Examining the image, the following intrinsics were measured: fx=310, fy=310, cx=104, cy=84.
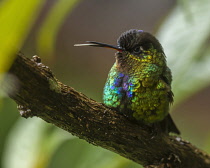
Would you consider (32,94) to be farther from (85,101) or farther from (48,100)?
(85,101)

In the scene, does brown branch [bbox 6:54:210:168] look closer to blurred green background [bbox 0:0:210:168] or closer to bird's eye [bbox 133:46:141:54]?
blurred green background [bbox 0:0:210:168]

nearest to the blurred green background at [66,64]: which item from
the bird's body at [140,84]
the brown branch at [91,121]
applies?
the brown branch at [91,121]

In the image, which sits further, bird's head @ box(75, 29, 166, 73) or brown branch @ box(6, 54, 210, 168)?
bird's head @ box(75, 29, 166, 73)

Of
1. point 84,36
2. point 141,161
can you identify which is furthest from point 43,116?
point 84,36

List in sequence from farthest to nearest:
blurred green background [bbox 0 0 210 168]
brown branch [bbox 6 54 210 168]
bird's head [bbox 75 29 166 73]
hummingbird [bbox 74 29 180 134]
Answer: bird's head [bbox 75 29 166 73], hummingbird [bbox 74 29 180 134], brown branch [bbox 6 54 210 168], blurred green background [bbox 0 0 210 168]

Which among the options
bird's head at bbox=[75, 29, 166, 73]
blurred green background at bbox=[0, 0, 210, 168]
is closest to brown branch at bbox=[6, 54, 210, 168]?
blurred green background at bbox=[0, 0, 210, 168]

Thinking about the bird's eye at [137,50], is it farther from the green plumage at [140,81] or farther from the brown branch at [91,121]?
the brown branch at [91,121]

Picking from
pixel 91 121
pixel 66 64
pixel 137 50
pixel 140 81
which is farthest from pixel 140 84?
pixel 66 64
